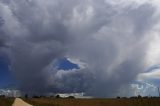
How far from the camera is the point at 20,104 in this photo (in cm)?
5412

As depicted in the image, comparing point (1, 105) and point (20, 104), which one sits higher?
point (1, 105)

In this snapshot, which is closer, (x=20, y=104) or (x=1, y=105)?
(x=20, y=104)

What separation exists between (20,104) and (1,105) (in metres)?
149

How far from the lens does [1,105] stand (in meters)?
198
